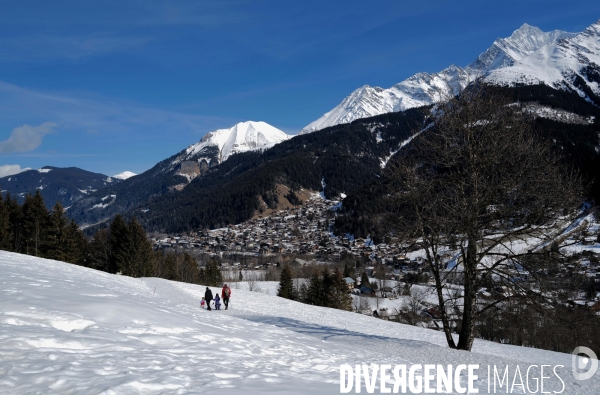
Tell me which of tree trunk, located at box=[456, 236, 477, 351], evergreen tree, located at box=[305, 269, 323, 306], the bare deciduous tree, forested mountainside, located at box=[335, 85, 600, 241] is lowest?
evergreen tree, located at box=[305, 269, 323, 306]

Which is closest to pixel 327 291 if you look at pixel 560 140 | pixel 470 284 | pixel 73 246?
pixel 73 246

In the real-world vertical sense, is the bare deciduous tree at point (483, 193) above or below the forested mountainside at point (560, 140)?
below

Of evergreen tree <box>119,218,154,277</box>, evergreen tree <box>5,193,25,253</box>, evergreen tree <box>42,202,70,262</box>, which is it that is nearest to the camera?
evergreen tree <box>42,202,70,262</box>

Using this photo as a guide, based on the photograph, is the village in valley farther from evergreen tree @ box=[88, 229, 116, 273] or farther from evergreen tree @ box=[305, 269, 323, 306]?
evergreen tree @ box=[88, 229, 116, 273]

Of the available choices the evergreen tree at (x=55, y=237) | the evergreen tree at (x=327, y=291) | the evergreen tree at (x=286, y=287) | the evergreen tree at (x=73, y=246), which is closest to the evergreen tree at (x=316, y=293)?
the evergreen tree at (x=327, y=291)

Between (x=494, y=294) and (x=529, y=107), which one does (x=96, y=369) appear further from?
(x=529, y=107)

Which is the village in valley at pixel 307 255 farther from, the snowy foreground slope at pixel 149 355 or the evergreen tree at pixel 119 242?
the snowy foreground slope at pixel 149 355

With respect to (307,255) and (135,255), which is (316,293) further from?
(307,255)

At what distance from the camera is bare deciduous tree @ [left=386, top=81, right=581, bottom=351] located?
11914mm

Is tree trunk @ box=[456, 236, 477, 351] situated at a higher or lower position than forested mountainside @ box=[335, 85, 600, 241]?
lower

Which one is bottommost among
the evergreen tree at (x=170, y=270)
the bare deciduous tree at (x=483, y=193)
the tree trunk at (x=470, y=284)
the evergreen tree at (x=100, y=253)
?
the evergreen tree at (x=170, y=270)

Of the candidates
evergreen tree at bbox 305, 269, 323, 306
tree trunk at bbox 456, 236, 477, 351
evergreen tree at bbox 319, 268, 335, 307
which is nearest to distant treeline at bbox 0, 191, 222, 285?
evergreen tree at bbox 305, 269, 323, 306

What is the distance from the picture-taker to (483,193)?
1290cm

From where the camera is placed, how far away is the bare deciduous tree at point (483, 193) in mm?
11914
